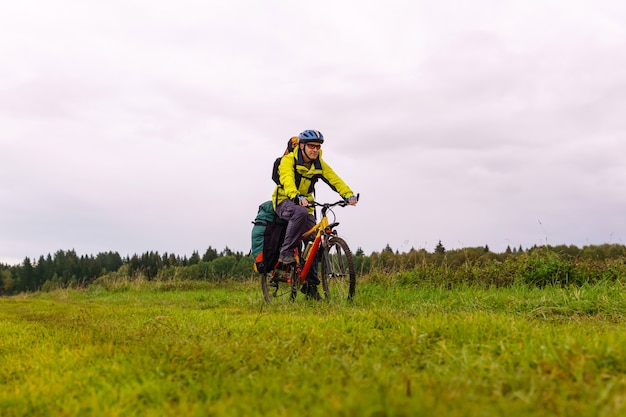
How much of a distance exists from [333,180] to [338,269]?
1681 mm

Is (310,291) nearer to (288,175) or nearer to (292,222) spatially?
(292,222)

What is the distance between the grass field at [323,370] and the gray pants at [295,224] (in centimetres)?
338

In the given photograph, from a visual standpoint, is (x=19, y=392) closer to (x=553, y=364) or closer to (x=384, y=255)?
(x=553, y=364)

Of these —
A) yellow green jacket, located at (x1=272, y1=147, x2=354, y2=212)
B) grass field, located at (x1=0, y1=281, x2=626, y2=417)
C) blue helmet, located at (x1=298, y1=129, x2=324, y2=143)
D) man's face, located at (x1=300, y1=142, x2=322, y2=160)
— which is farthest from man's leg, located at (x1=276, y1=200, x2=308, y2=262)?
grass field, located at (x1=0, y1=281, x2=626, y2=417)

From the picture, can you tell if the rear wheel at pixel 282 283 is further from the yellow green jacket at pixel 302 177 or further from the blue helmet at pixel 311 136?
the blue helmet at pixel 311 136

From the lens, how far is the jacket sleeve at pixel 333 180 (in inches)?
358

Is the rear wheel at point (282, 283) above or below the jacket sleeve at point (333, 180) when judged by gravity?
below

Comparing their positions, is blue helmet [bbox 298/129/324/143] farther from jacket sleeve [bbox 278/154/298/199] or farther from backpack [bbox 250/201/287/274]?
backpack [bbox 250/201/287/274]

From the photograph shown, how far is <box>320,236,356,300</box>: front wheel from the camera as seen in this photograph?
833 cm

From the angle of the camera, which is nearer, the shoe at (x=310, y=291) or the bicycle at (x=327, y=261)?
the bicycle at (x=327, y=261)

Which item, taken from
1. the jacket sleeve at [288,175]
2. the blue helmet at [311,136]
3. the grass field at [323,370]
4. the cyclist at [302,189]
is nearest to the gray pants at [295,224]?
the cyclist at [302,189]

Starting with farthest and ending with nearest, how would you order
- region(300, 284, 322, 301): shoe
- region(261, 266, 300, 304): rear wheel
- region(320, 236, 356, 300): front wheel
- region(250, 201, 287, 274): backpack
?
region(250, 201, 287, 274): backpack → region(261, 266, 300, 304): rear wheel → region(300, 284, 322, 301): shoe → region(320, 236, 356, 300): front wheel

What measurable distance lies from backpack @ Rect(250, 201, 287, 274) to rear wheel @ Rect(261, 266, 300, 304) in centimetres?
23

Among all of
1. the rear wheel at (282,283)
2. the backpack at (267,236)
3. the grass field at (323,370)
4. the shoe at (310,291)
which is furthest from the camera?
the backpack at (267,236)
